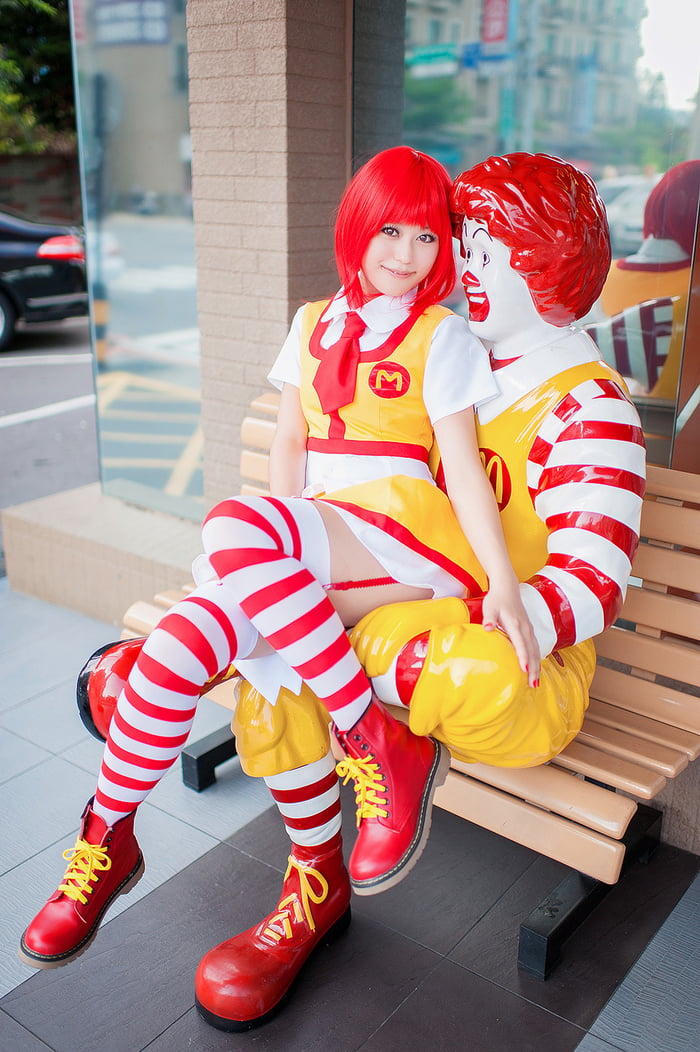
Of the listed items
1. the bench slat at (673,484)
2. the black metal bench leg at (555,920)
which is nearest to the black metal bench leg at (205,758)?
the black metal bench leg at (555,920)

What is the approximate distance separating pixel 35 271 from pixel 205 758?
6.22m

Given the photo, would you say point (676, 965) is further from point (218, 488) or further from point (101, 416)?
point (101, 416)

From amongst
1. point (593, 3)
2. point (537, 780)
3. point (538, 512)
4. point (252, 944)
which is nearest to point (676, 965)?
point (537, 780)

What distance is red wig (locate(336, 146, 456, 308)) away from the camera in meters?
1.72

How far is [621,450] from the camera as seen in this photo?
5.46 ft

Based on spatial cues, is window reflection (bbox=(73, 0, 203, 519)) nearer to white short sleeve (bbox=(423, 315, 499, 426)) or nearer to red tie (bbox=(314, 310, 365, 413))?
red tie (bbox=(314, 310, 365, 413))

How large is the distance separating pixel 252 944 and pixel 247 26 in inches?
93.4

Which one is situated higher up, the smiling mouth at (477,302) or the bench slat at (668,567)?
the smiling mouth at (477,302)

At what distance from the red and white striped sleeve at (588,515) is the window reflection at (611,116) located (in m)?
0.94

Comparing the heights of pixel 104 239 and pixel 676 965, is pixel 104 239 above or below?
above

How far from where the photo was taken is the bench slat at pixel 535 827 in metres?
1.75

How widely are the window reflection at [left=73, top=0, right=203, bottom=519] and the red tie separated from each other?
1.91 m

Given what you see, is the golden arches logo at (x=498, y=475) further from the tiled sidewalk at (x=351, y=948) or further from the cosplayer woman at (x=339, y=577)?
the tiled sidewalk at (x=351, y=948)

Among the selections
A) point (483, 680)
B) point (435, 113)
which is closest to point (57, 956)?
point (483, 680)
